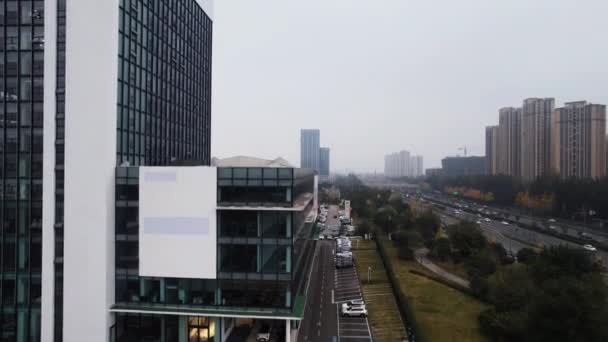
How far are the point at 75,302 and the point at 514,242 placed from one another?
4890cm

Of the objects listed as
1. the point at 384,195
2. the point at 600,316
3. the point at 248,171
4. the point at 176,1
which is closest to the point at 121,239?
the point at 248,171

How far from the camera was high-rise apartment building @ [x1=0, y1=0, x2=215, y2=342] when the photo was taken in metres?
19.1

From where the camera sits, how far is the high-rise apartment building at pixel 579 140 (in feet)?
231

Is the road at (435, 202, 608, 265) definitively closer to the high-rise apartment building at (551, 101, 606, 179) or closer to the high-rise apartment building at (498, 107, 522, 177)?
the high-rise apartment building at (551, 101, 606, 179)

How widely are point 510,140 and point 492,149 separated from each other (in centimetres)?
1427

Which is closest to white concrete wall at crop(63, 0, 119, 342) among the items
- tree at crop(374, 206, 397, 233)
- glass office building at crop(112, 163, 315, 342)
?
glass office building at crop(112, 163, 315, 342)

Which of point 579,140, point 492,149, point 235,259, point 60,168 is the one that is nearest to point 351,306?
point 235,259

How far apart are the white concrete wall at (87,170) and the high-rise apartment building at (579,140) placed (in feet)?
260

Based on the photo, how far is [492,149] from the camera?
105m

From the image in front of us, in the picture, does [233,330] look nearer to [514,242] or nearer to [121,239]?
[121,239]

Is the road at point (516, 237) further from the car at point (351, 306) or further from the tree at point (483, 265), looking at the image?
the car at point (351, 306)

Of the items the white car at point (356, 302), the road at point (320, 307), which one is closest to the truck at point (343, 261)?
the road at point (320, 307)

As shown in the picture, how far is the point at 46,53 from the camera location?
1920 cm

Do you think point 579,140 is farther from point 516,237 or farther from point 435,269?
point 435,269
